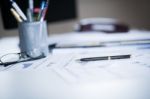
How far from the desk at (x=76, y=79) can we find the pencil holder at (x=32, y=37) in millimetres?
47

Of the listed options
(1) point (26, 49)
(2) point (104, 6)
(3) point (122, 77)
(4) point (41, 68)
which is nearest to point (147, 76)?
(3) point (122, 77)

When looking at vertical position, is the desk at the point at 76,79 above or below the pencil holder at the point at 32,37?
below

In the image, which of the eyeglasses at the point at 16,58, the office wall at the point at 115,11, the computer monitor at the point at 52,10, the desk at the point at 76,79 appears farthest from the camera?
the office wall at the point at 115,11

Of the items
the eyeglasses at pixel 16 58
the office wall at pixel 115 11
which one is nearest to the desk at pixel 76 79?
the eyeglasses at pixel 16 58

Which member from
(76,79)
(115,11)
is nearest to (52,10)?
(115,11)

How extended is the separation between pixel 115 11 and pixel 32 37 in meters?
1.13

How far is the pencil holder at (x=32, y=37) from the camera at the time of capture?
778 millimetres

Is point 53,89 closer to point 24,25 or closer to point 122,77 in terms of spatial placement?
point 122,77

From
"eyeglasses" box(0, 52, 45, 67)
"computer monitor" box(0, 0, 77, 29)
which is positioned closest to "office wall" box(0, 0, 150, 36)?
"computer monitor" box(0, 0, 77, 29)

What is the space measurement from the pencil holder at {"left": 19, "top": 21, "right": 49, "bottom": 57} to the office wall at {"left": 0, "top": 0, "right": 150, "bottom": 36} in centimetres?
95

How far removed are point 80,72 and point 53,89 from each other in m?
0.11

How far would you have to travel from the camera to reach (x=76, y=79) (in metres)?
0.58

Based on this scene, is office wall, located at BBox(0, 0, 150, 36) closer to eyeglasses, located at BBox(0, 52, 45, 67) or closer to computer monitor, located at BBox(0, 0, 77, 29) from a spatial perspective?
computer monitor, located at BBox(0, 0, 77, 29)

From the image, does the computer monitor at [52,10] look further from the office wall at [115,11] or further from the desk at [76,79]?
the desk at [76,79]
